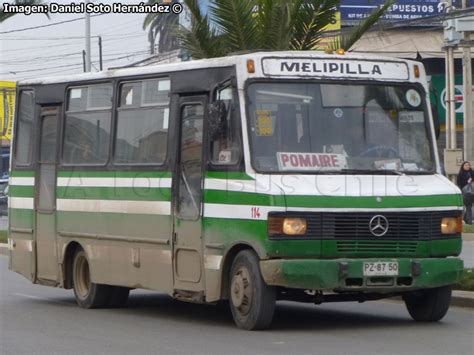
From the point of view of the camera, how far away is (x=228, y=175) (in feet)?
41.4

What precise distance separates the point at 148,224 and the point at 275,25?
17.9 feet

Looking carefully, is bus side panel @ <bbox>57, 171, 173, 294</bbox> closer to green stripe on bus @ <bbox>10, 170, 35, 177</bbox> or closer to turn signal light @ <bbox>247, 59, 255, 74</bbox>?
green stripe on bus @ <bbox>10, 170, 35, 177</bbox>

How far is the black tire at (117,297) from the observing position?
15578mm

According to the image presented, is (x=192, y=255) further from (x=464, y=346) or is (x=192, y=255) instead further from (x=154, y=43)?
(x=154, y=43)

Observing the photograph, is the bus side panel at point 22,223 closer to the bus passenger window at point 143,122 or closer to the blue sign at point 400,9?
the bus passenger window at point 143,122

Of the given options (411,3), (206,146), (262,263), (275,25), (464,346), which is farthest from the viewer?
(411,3)

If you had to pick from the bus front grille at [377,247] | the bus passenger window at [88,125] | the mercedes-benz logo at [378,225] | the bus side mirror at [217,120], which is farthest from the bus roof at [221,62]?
the bus front grille at [377,247]

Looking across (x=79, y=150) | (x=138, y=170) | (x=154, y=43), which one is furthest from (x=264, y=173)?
(x=154, y=43)

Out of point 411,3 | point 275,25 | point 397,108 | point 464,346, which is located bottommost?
point 464,346

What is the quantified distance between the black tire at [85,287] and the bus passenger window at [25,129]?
1738mm

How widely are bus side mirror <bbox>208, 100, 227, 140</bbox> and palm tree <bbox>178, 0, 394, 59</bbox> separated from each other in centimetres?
582

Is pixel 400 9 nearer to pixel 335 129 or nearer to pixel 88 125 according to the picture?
pixel 88 125

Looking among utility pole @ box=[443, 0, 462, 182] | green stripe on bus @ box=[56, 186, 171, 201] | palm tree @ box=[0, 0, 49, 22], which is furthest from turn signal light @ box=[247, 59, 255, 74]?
utility pole @ box=[443, 0, 462, 182]

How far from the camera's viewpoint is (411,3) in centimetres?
4703
